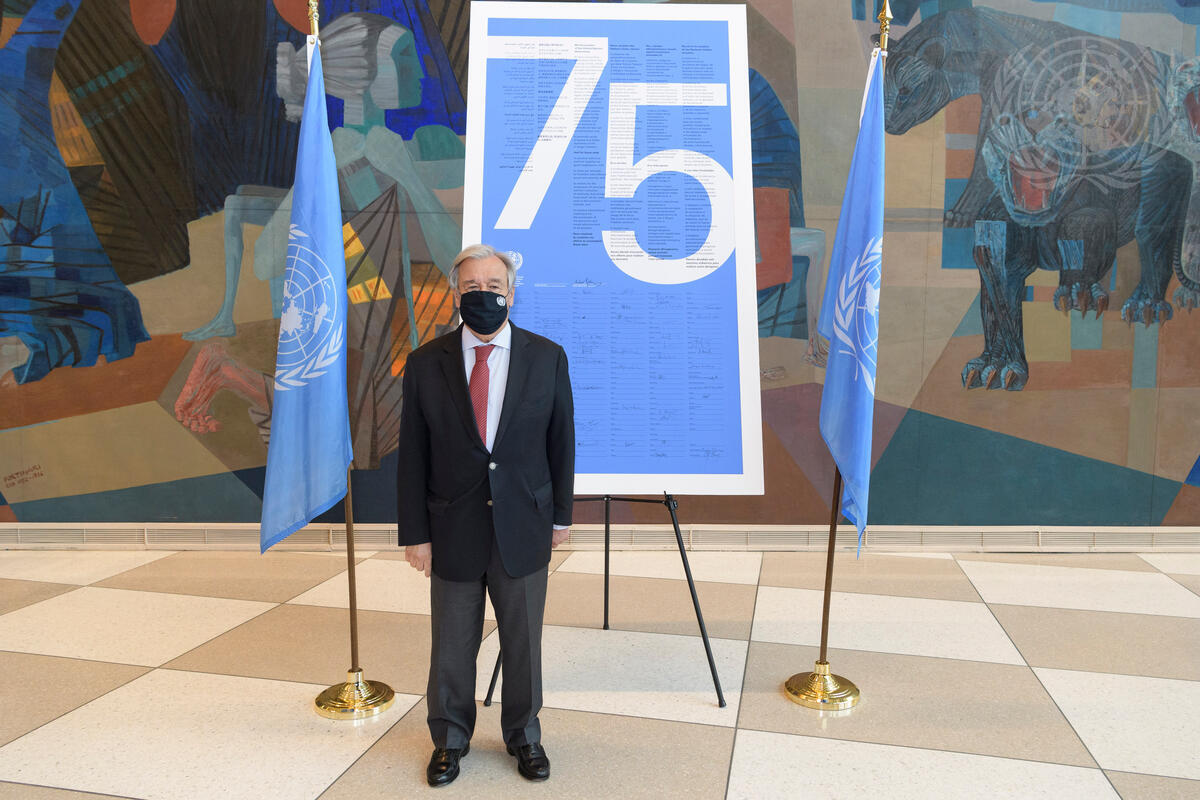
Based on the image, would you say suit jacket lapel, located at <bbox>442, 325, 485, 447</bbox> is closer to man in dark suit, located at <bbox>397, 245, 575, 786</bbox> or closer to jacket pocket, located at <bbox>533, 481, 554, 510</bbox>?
man in dark suit, located at <bbox>397, 245, 575, 786</bbox>

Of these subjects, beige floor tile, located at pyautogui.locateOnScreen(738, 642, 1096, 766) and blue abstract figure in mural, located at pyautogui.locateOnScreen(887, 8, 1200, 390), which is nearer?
beige floor tile, located at pyautogui.locateOnScreen(738, 642, 1096, 766)

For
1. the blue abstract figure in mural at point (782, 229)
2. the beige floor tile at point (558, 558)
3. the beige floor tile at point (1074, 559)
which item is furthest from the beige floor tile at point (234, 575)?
the beige floor tile at point (1074, 559)

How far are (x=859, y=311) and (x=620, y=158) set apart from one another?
978mm

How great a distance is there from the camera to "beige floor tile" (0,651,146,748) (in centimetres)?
266

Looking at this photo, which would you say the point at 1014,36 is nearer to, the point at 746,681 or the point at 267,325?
the point at 746,681

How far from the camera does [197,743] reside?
2.50 metres

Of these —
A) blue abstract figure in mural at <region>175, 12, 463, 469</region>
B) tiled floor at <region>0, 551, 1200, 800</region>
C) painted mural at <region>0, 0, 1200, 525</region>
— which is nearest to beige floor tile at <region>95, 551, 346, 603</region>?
tiled floor at <region>0, 551, 1200, 800</region>

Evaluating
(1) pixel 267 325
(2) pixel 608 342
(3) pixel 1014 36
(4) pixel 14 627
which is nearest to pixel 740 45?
(2) pixel 608 342

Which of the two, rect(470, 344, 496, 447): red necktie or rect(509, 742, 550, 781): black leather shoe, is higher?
rect(470, 344, 496, 447): red necktie

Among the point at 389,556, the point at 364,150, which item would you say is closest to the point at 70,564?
the point at 389,556

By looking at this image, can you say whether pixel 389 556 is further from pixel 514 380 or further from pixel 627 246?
pixel 514 380

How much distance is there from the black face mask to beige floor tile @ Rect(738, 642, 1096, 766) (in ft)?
5.04

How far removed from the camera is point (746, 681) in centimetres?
299
